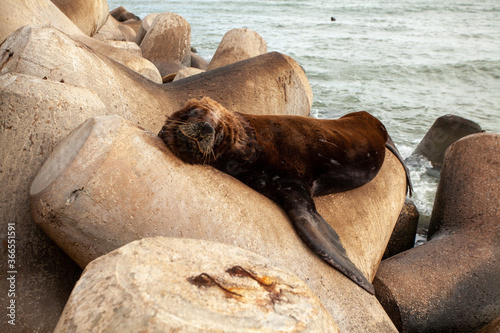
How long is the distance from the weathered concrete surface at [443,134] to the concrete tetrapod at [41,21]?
12.5 ft

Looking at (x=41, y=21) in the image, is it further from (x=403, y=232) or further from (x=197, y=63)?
(x=197, y=63)

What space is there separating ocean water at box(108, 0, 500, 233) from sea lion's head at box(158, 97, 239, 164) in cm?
303

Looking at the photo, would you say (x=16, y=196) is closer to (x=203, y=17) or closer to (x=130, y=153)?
(x=130, y=153)

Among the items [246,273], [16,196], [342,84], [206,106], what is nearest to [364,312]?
[246,273]

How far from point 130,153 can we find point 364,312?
1.56 metres

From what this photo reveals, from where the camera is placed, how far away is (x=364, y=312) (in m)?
2.54

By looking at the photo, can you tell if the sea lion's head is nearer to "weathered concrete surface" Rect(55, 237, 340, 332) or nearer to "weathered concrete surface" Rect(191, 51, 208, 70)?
"weathered concrete surface" Rect(55, 237, 340, 332)

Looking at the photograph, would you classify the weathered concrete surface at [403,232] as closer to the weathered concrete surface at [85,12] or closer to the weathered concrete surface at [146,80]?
the weathered concrete surface at [146,80]

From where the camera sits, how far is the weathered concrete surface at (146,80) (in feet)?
8.85

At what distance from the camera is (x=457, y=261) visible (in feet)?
10.6

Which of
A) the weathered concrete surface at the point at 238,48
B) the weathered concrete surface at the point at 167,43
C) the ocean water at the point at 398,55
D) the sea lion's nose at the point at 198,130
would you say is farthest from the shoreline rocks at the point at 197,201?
the weathered concrete surface at the point at 167,43

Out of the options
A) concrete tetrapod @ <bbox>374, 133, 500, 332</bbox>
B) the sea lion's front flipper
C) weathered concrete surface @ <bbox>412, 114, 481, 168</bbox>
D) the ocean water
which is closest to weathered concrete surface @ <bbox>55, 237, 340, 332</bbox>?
the sea lion's front flipper

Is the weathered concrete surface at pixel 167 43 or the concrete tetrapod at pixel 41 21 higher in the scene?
the concrete tetrapod at pixel 41 21

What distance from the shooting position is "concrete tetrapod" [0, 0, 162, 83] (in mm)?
3650
